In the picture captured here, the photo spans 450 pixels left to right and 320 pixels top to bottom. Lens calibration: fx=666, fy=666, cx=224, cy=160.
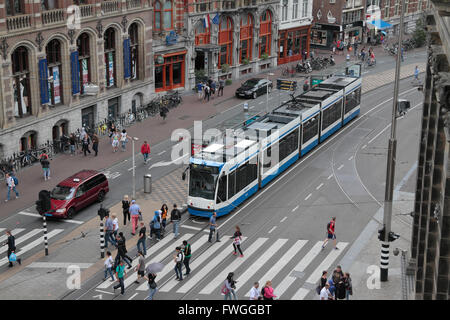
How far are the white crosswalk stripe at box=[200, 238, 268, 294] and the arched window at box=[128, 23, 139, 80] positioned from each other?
27477 mm

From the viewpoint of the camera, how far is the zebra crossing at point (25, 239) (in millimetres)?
32469

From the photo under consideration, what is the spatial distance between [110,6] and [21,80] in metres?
10.5

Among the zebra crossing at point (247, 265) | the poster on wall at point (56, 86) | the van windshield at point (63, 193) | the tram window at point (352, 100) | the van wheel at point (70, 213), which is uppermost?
the poster on wall at point (56, 86)

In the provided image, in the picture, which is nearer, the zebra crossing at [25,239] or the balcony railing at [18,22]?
the zebra crossing at [25,239]

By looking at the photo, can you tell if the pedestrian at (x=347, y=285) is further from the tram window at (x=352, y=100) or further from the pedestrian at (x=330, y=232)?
the tram window at (x=352, y=100)

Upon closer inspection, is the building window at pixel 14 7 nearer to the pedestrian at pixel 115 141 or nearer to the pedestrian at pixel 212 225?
the pedestrian at pixel 115 141

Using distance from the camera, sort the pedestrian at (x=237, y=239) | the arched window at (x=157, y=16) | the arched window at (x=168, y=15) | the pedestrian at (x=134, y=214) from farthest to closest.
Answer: the arched window at (x=168, y=15)
the arched window at (x=157, y=16)
the pedestrian at (x=134, y=214)
the pedestrian at (x=237, y=239)

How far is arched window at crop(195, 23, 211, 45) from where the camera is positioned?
6406 centimetres

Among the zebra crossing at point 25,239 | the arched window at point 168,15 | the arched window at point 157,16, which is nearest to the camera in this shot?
the zebra crossing at point 25,239

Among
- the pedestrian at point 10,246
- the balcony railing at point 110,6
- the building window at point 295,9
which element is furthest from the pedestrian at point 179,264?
the building window at point 295,9

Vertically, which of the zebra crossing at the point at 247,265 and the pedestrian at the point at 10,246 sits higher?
the pedestrian at the point at 10,246

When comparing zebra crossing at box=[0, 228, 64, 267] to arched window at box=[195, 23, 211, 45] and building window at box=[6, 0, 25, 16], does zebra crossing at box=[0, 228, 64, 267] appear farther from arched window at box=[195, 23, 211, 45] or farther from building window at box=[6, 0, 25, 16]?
arched window at box=[195, 23, 211, 45]

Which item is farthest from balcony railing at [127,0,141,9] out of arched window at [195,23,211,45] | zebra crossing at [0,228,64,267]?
zebra crossing at [0,228,64,267]

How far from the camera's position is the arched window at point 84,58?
49688 millimetres
